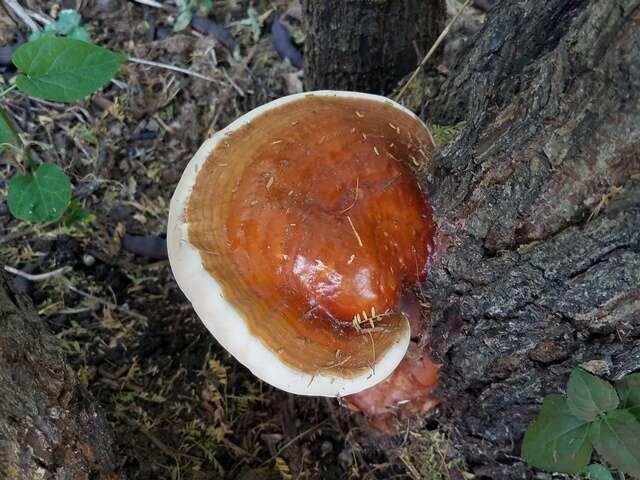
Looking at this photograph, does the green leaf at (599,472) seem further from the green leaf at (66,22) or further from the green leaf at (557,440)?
the green leaf at (66,22)

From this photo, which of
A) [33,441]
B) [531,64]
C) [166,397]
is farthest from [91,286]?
[531,64]

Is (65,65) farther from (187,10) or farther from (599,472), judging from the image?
(599,472)

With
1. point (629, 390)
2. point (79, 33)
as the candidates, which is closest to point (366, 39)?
point (79, 33)

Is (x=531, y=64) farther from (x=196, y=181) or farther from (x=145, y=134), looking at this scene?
(x=145, y=134)

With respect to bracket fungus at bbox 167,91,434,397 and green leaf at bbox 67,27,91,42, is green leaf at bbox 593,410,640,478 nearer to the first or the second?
bracket fungus at bbox 167,91,434,397

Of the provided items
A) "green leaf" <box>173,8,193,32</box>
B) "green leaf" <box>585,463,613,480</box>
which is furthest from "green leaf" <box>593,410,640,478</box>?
"green leaf" <box>173,8,193,32</box>

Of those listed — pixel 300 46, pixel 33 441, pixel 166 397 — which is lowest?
pixel 166 397

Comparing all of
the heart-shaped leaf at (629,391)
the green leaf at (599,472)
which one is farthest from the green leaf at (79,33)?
the green leaf at (599,472)
